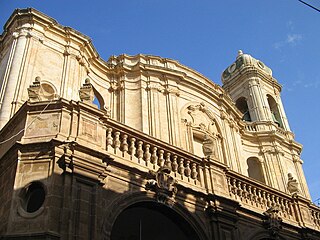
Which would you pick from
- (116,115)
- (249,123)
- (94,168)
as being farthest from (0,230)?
(249,123)

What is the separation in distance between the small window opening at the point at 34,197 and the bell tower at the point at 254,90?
68.3 ft

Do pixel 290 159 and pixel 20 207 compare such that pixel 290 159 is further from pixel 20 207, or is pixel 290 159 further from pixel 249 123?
pixel 20 207

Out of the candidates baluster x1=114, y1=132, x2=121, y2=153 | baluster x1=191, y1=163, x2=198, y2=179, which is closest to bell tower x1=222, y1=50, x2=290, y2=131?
baluster x1=191, y1=163, x2=198, y2=179

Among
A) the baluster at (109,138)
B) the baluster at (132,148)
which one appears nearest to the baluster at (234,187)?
the baluster at (132,148)

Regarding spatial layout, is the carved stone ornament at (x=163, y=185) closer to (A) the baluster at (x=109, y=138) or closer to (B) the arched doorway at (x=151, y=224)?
(B) the arched doorway at (x=151, y=224)

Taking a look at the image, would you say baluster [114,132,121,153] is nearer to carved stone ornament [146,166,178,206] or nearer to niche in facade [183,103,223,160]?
carved stone ornament [146,166,178,206]

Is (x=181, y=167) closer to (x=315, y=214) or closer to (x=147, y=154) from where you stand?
(x=147, y=154)

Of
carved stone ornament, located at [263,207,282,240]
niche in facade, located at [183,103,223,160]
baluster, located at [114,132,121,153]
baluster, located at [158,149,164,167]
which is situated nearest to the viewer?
baluster, located at [114,132,121,153]

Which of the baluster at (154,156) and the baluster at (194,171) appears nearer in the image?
the baluster at (154,156)

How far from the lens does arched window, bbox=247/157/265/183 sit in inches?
994

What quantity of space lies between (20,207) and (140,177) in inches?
112

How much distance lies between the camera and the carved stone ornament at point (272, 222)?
1247 cm

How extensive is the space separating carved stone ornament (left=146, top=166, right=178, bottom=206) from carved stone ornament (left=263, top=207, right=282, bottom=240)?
3580 mm

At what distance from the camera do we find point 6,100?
49.5 feet
